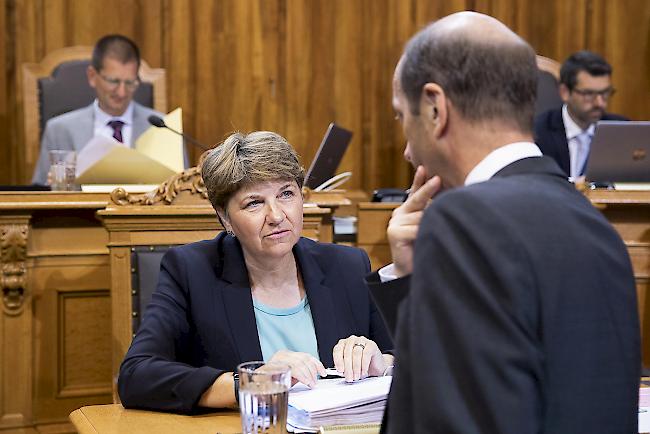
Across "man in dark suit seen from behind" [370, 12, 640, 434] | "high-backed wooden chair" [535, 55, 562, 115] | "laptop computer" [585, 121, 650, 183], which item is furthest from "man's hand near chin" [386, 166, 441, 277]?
"high-backed wooden chair" [535, 55, 562, 115]

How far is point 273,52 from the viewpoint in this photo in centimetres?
590

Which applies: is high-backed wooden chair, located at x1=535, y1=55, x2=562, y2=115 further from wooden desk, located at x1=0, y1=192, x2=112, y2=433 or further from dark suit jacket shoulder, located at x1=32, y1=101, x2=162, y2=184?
wooden desk, located at x1=0, y1=192, x2=112, y2=433

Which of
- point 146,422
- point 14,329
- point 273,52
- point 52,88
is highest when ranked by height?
point 273,52

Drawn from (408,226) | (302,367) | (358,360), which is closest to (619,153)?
(358,360)

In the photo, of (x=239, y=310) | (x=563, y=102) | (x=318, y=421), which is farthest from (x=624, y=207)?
(x=318, y=421)

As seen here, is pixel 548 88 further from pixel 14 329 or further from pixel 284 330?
pixel 284 330

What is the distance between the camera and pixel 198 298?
2250 millimetres

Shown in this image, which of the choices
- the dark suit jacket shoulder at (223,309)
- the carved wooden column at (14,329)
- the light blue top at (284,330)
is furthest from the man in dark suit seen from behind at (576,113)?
the light blue top at (284,330)

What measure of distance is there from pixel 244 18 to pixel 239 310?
3.87 m

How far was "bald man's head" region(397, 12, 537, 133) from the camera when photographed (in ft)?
3.81

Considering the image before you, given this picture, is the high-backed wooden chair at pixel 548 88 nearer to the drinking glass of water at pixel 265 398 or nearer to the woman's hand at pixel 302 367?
the woman's hand at pixel 302 367

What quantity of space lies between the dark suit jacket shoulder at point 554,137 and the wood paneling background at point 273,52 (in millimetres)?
952

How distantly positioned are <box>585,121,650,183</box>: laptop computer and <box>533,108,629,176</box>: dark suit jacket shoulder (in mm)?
793

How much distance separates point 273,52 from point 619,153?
7.60ft
